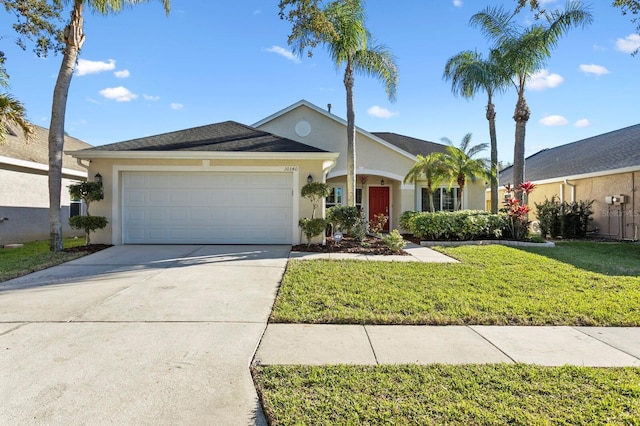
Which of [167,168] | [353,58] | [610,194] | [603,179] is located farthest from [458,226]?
[167,168]

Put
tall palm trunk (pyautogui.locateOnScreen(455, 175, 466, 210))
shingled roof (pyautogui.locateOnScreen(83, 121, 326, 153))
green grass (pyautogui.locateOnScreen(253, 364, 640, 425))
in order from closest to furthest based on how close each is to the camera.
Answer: green grass (pyautogui.locateOnScreen(253, 364, 640, 425)) → shingled roof (pyautogui.locateOnScreen(83, 121, 326, 153)) → tall palm trunk (pyautogui.locateOnScreen(455, 175, 466, 210))

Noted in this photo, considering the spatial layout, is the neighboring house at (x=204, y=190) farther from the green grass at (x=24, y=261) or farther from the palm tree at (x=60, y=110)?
the green grass at (x=24, y=261)

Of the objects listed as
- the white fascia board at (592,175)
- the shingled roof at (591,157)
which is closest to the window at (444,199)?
the white fascia board at (592,175)

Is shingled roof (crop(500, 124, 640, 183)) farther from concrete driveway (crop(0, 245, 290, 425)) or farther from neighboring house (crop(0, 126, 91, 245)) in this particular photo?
neighboring house (crop(0, 126, 91, 245))

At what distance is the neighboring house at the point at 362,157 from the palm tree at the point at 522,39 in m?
3.46

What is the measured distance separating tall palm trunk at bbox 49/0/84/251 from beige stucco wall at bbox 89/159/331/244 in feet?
3.59

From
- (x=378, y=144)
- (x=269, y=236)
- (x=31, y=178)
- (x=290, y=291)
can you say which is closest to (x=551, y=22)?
(x=378, y=144)

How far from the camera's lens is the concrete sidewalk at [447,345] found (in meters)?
3.48

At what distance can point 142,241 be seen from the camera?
1095cm

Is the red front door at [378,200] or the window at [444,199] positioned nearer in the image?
the window at [444,199]

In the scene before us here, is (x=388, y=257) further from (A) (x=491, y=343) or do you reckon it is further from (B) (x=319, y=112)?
(B) (x=319, y=112)

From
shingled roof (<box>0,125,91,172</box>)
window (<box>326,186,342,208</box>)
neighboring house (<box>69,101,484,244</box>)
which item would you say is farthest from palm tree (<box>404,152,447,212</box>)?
shingled roof (<box>0,125,91,172</box>)

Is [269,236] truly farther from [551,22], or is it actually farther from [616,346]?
[551,22]

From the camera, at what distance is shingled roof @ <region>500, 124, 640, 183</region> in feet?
47.9
